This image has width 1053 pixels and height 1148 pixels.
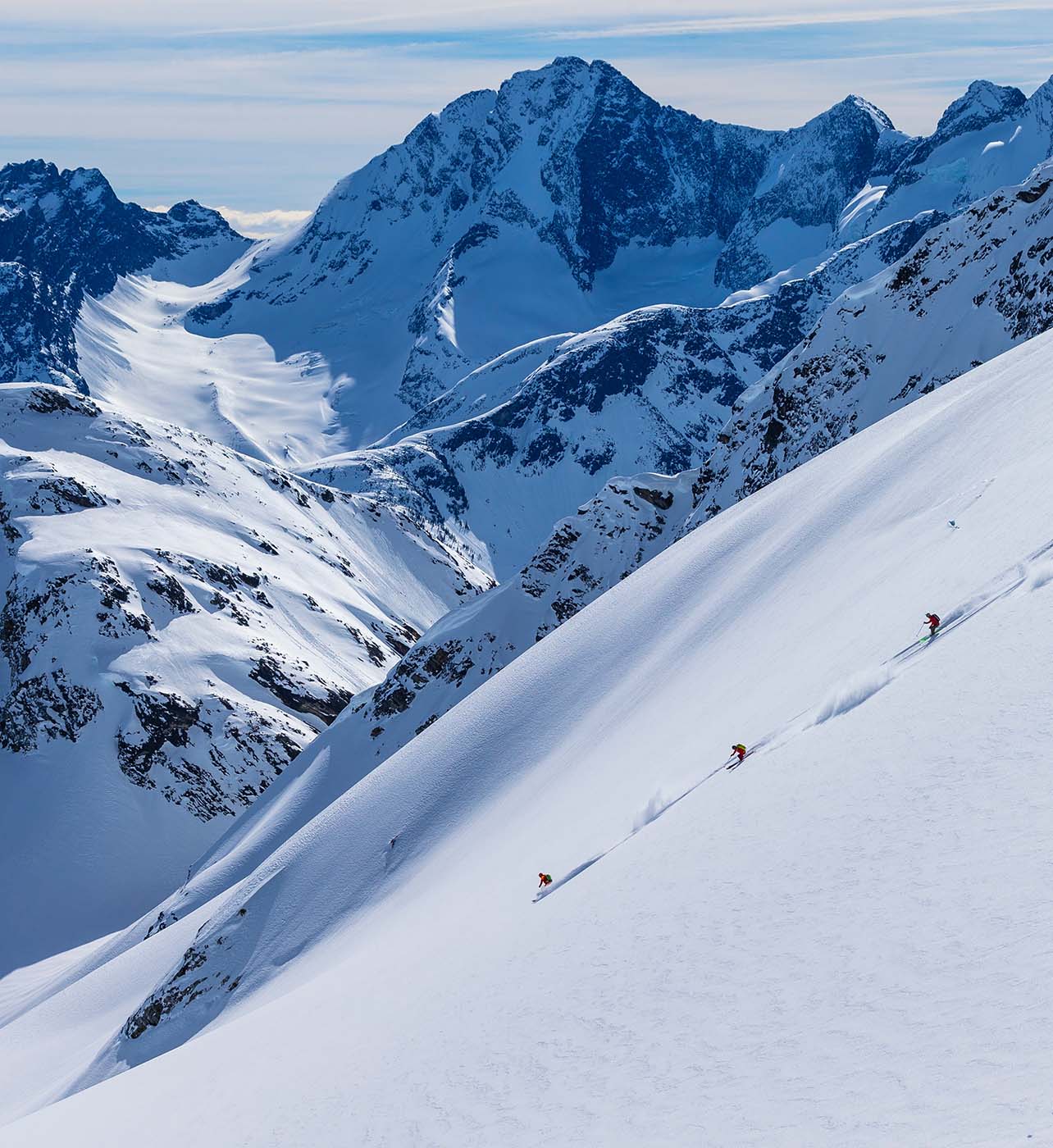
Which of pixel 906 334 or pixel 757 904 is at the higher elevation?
pixel 757 904

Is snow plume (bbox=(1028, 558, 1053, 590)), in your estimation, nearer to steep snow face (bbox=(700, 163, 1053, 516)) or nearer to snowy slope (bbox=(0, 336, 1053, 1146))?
snowy slope (bbox=(0, 336, 1053, 1146))

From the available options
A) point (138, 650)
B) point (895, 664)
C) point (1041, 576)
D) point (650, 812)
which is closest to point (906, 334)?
point (650, 812)

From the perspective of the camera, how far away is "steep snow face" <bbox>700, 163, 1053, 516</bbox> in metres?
69.6

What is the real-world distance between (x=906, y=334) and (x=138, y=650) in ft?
249

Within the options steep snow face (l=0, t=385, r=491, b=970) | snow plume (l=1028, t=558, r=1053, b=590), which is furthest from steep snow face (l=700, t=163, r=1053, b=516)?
snow plume (l=1028, t=558, r=1053, b=590)

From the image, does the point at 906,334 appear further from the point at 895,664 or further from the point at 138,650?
the point at 138,650

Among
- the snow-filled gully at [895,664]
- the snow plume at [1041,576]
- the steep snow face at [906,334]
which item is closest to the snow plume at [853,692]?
the snow-filled gully at [895,664]

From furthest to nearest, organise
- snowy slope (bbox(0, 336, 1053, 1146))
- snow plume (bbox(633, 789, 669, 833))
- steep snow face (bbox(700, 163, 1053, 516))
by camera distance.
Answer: steep snow face (bbox(700, 163, 1053, 516)), snow plume (bbox(633, 789, 669, 833)), snowy slope (bbox(0, 336, 1053, 1146))

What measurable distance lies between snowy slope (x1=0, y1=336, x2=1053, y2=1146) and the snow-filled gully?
0.21 ft

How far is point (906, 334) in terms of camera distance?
7656 centimetres

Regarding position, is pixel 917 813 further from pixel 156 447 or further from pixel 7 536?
pixel 156 447

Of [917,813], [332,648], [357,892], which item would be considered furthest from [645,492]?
[917,813]

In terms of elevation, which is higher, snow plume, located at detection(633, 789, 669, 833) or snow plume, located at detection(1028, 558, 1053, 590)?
snow plume, located at detection(1028, 558, 1053, 590)

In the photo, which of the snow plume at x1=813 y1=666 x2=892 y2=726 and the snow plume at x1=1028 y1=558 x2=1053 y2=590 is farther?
the snow plume at x1=813 y1=666 x2=892 y2=726
